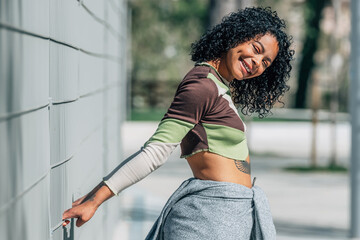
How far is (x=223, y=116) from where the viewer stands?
2.70m

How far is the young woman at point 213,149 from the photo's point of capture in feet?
8.36

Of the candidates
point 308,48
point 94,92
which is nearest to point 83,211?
point 94,92

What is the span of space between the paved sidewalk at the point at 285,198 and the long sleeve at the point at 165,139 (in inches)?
176

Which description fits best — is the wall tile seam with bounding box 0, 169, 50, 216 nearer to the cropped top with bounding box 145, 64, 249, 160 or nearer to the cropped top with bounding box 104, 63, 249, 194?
the cropped top with bounding box 104, 63, 249, 194

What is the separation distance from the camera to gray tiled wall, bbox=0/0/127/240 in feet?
6.29

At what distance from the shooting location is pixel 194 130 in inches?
105

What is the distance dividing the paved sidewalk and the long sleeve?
4461 mm

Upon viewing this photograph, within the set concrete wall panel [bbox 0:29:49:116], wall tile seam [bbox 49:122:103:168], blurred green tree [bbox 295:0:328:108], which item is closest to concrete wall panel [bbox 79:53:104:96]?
wall tile seam [bbox 49:122:103:168]

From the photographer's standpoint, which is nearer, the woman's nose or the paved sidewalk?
the woman's nose

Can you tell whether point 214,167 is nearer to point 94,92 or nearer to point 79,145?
point 79,145

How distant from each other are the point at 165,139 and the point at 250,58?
52 centimetres

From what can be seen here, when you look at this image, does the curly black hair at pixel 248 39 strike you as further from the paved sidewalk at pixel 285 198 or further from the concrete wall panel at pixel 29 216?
the paved sidewalk at pixel 285 198

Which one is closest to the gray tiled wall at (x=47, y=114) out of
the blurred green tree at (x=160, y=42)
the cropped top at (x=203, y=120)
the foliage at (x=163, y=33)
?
the cropped top at (x=203, y=120)

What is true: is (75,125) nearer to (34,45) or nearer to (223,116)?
(223,116)
